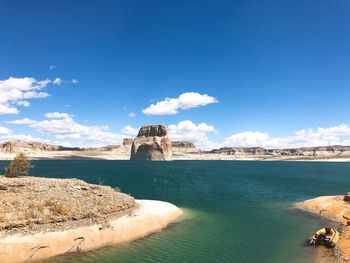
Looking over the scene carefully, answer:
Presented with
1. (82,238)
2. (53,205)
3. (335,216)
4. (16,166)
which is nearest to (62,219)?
(53,205)

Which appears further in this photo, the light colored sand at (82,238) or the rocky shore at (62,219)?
the rocky shore at (62,219)

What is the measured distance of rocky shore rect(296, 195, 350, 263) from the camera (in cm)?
3047

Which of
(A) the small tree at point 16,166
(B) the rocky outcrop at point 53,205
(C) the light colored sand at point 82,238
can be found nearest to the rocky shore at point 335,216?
(C) the light colored sand at point 82,238

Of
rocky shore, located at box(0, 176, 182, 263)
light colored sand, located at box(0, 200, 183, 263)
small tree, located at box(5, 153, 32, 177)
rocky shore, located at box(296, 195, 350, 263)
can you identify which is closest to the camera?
light colored sand, located at box(0, 200, 183, 263)

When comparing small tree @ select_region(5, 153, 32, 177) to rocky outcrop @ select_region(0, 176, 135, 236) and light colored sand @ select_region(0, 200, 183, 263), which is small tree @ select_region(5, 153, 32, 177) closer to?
rocky outcrop @ select_region(0, 176, 135, 236)

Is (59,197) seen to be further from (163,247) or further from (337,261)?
(337,261)

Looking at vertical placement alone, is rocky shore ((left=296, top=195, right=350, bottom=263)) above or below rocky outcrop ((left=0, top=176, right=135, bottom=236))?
below

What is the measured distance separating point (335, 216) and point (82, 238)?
37632 millimetres

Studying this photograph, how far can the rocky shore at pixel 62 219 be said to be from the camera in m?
29.9

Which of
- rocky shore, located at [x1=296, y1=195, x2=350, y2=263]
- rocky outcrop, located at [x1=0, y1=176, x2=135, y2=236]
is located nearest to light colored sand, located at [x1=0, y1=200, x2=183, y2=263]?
rocky outcrop, located at [x1=0, y1=176, x2=135, y2=236]

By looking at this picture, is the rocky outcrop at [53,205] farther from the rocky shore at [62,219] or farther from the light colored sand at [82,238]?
the light colored sand at [82,238]

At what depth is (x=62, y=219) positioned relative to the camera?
33.8 meters

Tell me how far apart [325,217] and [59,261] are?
3948 centimetres

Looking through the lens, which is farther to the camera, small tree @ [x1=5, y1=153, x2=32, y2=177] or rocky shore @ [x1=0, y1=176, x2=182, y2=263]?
small tree @ [x1=5, y1=153, x2=32, y2=177]
